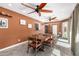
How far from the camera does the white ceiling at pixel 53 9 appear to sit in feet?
8.24

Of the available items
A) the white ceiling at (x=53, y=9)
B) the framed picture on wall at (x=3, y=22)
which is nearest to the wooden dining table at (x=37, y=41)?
the white ceiling at (x=53, y=9)

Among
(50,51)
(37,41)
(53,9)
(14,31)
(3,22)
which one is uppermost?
(53,9)

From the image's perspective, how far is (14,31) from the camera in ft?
8.38

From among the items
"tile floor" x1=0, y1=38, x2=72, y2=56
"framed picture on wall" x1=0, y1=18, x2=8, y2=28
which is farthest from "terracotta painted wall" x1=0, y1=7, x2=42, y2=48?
"tile floor" x1=0, y1=38, x2=72, y2=56

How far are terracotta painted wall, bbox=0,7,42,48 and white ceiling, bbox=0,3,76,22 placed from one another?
0.39 ft

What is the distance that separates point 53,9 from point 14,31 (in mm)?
1179

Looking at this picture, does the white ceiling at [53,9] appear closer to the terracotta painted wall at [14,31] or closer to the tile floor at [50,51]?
the terracotta painted wall at [14,31]

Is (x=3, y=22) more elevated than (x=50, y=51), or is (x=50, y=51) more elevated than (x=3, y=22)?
(x=3, y=22)

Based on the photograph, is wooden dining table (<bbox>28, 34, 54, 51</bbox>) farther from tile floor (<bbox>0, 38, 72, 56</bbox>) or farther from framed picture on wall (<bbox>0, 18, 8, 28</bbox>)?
framed picture on wall (<bbox>0, 18, 8, 28</bbox>)

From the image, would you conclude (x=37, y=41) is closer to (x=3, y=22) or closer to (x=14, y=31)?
(x=14, y=31)

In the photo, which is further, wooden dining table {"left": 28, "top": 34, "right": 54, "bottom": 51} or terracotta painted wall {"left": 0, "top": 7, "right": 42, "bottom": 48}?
wooden dining table {"left": 28, "top": 34, "right": 54, "bottom": 51}

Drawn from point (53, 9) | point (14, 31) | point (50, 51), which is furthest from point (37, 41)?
point (53, 9)

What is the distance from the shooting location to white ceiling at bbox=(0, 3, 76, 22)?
251 centimetres

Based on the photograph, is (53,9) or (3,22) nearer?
(3,22)
